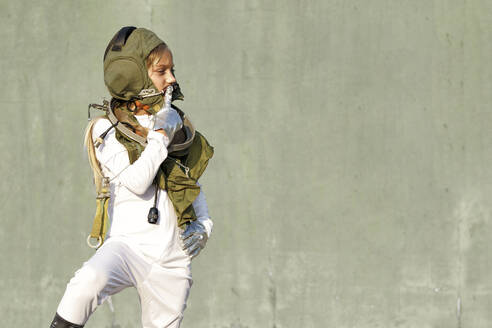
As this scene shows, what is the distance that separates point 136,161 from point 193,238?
16.4 inches

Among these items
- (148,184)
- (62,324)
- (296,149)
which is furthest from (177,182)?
(296,149)

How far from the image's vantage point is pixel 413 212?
5816 millimetres

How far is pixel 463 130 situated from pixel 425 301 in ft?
3.92

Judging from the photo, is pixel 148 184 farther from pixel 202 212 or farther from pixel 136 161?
pixel 202 212

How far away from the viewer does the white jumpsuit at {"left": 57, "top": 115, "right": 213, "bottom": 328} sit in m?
3.08

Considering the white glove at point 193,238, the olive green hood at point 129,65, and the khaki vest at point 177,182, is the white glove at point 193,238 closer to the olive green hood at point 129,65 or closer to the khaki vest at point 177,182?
the khaki vest at point 177,182

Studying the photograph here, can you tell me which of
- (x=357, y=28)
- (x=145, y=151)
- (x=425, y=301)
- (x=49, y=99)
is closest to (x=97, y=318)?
(x=49, y=99)

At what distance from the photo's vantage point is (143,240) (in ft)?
10.5

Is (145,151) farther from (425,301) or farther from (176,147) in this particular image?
(425,301)

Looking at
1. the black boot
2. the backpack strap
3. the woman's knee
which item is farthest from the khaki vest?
the black boot

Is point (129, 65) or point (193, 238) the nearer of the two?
point (129, 65)

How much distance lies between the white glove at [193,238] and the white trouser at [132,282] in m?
0.03

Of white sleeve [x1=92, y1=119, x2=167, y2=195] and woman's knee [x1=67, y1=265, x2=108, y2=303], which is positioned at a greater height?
white sleeve [x1=92, y1=119, x2=167, y2=195]

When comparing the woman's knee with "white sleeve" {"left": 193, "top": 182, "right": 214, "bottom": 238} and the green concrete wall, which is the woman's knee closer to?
"white sleeve" {"left": 193, "top": 182, "right": 214, "bottom": 238}
